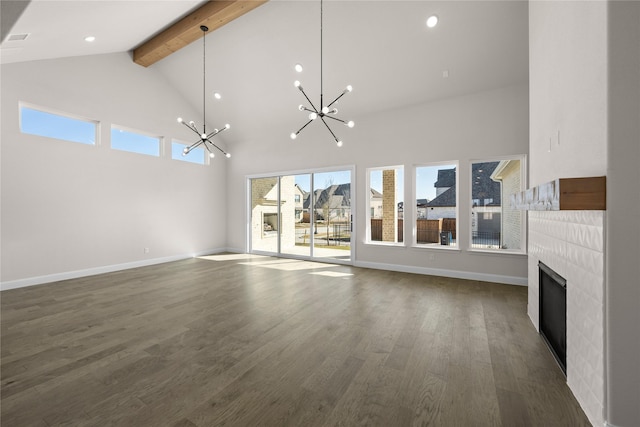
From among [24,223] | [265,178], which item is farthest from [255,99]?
[24,223]

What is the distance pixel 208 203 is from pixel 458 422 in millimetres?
7477

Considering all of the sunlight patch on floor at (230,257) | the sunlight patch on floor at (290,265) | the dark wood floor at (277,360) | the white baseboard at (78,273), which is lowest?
the dark wood floor at (277,360)

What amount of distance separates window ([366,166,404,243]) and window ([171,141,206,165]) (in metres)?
4.80

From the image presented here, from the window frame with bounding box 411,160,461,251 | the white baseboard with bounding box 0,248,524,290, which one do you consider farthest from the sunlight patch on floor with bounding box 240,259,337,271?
the window frame with bounding box 411,160,461,251

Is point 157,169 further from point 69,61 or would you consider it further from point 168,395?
point 168,395

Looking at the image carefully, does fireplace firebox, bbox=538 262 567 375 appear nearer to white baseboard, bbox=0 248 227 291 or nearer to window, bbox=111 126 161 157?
white baseboard, bbox=0 248 227 291

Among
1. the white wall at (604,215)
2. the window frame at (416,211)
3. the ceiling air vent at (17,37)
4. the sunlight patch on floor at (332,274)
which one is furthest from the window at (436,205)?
the ceiling air vent at (17,37)

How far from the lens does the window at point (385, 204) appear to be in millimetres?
5789

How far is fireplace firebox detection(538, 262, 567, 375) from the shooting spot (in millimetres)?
2133

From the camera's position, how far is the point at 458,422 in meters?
1.58

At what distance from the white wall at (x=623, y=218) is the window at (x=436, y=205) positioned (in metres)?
3.81

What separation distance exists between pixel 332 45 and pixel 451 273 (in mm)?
4655

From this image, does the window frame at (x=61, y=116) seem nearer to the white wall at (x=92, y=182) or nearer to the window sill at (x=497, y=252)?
the white wall at (x=92, y=182)

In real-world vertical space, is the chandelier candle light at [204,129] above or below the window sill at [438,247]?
above
